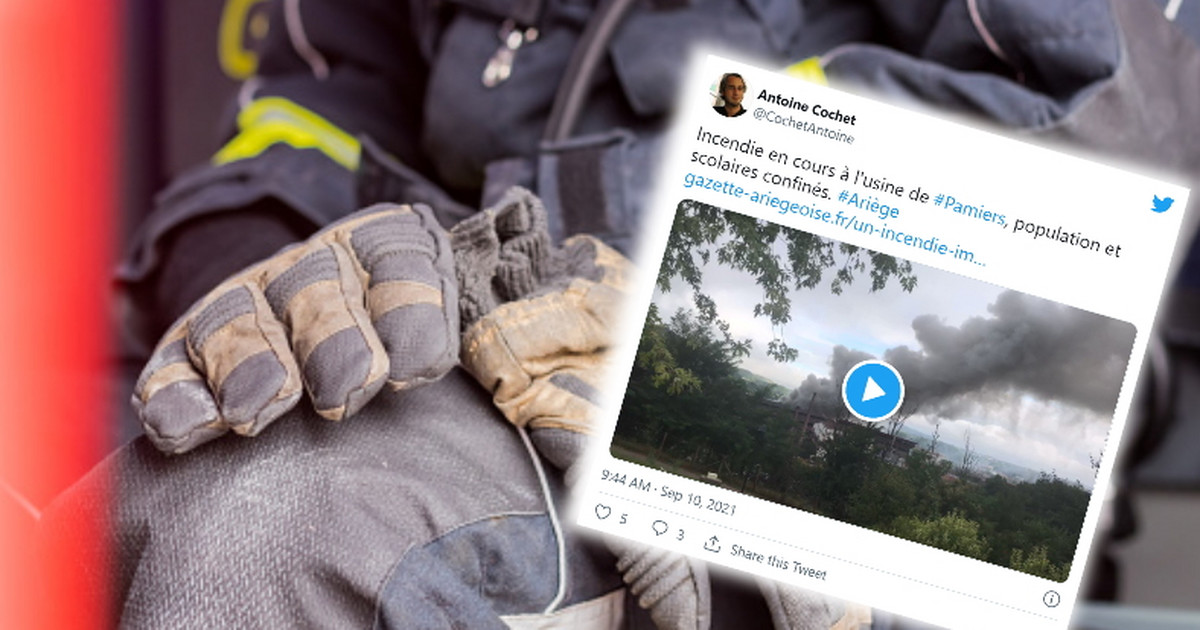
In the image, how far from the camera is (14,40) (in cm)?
61

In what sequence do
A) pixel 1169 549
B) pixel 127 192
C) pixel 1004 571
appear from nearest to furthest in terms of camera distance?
1. pixel 1004 571
2. pixel 127 192
3. pixel 1169 549

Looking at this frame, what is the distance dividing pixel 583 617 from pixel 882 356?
0.56 feet

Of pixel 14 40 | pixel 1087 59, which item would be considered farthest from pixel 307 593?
pixel 1087 59

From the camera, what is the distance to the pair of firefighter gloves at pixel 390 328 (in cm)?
44

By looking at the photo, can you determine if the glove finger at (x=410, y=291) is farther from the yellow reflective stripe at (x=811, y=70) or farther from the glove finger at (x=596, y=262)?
the yellow reflective stripe at (x=811, y=70)

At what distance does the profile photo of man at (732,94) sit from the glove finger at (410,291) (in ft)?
0.45

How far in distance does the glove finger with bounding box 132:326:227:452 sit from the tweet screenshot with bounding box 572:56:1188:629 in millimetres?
149

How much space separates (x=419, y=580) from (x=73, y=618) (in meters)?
0.15

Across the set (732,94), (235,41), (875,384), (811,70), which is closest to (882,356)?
(875,384)

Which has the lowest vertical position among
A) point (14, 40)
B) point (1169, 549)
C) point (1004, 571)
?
point (1169, 549)

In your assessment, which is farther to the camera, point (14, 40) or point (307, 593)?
point (14, 40)

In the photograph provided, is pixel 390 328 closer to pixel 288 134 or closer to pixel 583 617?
pixel 583 617

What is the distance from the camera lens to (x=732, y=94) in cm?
45

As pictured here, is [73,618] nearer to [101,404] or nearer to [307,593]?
[307,593]
